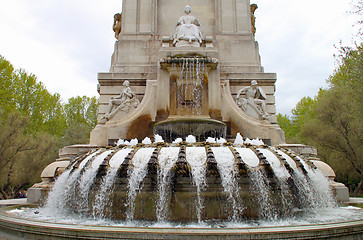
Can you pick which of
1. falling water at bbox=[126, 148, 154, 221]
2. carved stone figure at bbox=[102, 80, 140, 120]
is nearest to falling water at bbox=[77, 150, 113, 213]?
falling water at bbox=[126, 148, 154, 221]

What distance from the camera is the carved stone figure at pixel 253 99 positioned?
12281 millimetres

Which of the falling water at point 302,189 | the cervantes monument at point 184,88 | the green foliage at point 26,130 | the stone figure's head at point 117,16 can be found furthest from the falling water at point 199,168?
the green foliage at point 26,130

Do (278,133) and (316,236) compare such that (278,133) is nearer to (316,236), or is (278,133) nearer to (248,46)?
(248,46)

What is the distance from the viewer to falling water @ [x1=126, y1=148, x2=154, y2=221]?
536 cm

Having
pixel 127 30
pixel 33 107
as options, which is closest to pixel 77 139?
pixel 33 107

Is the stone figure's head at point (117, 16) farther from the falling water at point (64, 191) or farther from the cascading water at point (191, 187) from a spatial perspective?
the cascading water at point (191, 187)

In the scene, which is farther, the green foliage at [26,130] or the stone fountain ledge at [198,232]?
the green foliage at [26,130]

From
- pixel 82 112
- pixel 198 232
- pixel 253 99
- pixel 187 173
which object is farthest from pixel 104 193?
pixel 82 112

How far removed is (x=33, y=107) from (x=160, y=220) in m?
30.4

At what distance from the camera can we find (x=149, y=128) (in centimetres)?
1154

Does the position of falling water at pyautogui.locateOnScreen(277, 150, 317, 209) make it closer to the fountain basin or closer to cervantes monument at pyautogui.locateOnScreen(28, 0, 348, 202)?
the fountain basin

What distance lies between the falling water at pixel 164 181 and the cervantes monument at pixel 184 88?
10.8ft

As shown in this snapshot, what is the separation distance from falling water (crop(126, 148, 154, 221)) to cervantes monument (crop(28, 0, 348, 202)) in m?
3.35

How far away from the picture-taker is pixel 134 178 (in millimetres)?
5516
